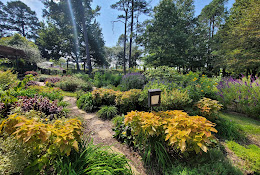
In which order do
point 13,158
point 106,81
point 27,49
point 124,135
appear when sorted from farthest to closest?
1. point 27,49
2. point 106,81
3. point 124,135
4. point 13,158

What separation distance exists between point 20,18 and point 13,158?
36.6 m

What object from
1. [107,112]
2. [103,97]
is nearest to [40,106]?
[107,112]

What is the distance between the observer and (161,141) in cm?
168

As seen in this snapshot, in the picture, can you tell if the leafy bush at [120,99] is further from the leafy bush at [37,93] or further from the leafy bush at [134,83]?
the leafy bush at [134,83]

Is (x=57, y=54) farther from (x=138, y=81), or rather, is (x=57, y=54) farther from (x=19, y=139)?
(x=19, y=139)

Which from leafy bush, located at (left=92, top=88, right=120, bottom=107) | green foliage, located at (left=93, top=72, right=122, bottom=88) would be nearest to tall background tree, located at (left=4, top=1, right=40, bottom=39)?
green foliage, located at (left=93, top=72, right=122, bottom=88)

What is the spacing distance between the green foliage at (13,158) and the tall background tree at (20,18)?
117 feet

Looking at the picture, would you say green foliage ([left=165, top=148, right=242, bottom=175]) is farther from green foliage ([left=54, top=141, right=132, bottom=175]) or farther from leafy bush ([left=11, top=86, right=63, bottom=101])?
leafy bush ([left=11, top=86, right=63, bottom=101])

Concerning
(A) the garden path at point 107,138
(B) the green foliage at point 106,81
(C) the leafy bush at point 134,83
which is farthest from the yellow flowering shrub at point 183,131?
(B) the green foliage at point 106,81

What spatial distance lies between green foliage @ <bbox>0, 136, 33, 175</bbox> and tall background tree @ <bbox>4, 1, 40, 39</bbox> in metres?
35.6

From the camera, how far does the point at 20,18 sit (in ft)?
78.2

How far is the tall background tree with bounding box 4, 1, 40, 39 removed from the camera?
22.7m

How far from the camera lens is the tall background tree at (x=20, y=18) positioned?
2269cm

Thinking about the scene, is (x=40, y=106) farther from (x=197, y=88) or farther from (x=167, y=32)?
(x=167, y=32)
